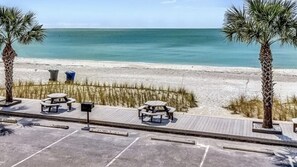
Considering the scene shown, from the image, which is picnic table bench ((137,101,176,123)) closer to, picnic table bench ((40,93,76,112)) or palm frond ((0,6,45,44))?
picnic table bench ((40,93,76,112))

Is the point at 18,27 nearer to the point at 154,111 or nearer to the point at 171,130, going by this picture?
the point at 154,111

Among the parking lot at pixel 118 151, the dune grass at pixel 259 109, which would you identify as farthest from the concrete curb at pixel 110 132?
the dune grass at pixel 259 109

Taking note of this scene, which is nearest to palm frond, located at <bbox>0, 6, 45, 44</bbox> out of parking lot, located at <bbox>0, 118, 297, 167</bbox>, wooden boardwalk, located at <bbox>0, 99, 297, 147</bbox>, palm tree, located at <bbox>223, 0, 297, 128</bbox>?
wooden boardwalk, located at <bbox>0, 99, 297, 147</bbox>

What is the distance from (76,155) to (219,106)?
9035 millimetres

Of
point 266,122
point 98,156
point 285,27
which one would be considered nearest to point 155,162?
point 98,156

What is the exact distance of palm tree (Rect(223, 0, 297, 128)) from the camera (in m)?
10.6

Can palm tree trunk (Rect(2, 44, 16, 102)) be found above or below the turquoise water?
below

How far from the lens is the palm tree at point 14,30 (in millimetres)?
14562

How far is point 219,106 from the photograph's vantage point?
16734 mm

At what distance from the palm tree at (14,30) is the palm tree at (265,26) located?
864 cm

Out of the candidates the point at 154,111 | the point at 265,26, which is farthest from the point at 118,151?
the point at 265,26

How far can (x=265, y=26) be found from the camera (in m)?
10.7

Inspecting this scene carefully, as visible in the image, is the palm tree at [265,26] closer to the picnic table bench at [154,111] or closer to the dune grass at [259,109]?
the dune grass at [259,109]

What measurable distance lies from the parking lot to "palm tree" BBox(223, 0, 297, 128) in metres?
2.51
